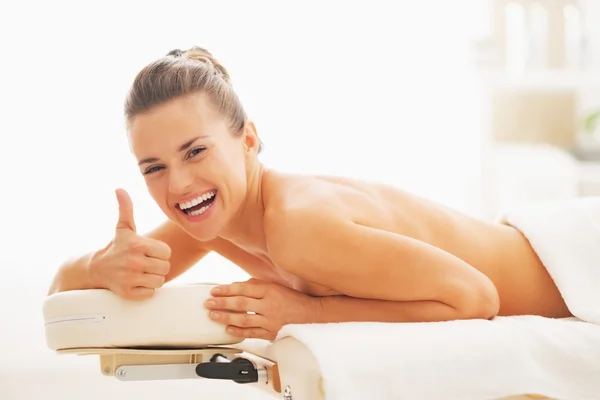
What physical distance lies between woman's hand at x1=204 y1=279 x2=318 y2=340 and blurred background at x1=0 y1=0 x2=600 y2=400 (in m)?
1.28

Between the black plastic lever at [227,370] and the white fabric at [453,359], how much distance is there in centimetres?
12

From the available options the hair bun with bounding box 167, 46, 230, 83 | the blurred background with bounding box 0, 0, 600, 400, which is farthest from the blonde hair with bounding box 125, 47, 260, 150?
the blurred background with bounding box 0, 0, 600, 400

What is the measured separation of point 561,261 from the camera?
174 centimetres

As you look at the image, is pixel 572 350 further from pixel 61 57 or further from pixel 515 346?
pixel 61 57

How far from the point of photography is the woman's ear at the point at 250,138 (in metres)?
1.67

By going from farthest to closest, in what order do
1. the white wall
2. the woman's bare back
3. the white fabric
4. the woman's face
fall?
the white wall, the woman's bare back, the woman's face, the white fabric

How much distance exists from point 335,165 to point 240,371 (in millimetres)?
1763

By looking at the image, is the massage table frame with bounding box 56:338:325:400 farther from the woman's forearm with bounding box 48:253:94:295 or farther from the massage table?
the woman's forearm with bounding box 48:253:94:295

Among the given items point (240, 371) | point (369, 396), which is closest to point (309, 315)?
point (240, 371)

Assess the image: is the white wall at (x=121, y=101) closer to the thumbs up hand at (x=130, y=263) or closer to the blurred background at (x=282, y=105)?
the blurred background at (x=282, y=105)

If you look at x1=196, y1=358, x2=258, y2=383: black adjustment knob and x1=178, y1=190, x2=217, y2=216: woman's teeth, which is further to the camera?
x1=178, y1=190, x2=217, y2=216: woman's teeth

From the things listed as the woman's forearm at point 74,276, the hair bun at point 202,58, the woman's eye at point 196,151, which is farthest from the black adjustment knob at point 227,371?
the hair bun at point 202,58

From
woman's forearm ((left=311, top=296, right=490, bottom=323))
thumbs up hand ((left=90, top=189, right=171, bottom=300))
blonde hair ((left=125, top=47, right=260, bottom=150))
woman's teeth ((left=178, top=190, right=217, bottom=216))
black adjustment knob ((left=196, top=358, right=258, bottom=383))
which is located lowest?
black adjustment knob ((left=196, top=358, right=258, bottom=383))

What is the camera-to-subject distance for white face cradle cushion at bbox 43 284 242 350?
1.37m
